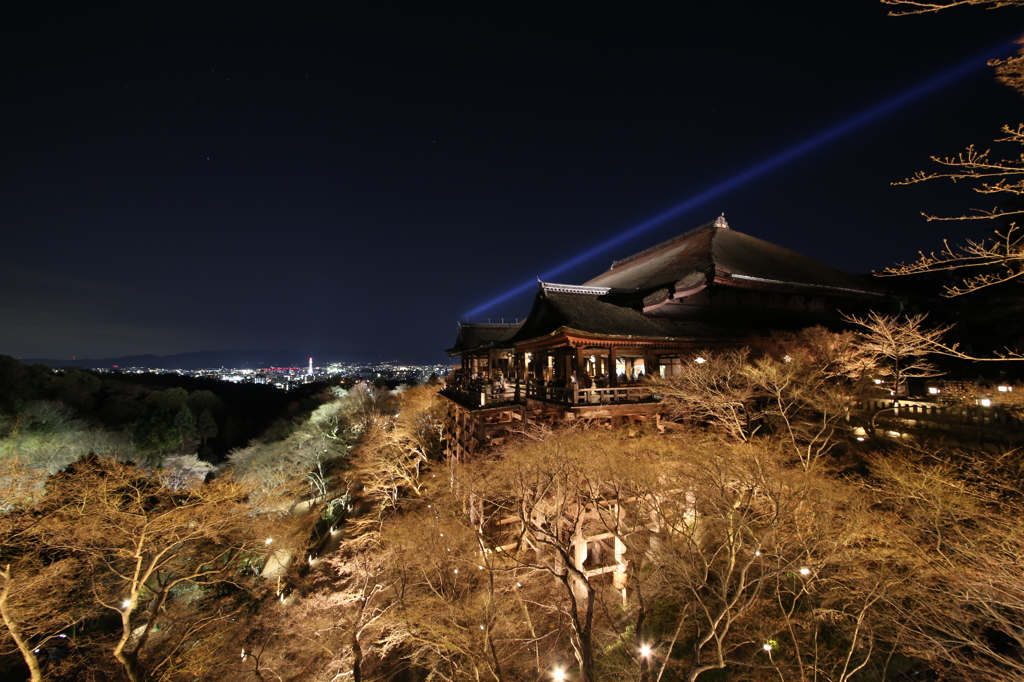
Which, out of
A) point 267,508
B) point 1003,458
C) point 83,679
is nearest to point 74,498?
point 83,679

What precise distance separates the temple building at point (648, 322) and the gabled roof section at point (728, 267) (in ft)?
0.30

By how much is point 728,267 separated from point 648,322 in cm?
791

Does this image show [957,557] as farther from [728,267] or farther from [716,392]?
[728,267]

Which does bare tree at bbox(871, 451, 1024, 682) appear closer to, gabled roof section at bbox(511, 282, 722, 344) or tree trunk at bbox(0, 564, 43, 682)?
gabled roof section at bbox(511, 282, 722, 344)

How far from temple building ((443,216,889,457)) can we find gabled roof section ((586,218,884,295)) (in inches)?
3.6

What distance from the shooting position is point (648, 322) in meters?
17.4

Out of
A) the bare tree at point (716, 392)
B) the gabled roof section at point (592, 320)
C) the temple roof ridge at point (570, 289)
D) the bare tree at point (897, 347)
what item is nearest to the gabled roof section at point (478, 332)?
the temple roof ridge at point (570, 289)

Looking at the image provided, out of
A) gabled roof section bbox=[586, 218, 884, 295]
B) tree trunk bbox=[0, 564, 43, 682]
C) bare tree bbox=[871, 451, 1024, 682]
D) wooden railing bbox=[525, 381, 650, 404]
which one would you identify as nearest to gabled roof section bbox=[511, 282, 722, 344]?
wooden railing bbox=[525, 381, 650, 404]

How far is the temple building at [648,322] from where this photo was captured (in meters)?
15.8

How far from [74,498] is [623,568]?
1957cm

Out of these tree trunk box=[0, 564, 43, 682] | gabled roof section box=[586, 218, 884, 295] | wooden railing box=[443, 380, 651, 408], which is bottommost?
tree trunk box=[0, 564, 43, 682]

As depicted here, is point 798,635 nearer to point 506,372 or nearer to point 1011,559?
point 1011,559

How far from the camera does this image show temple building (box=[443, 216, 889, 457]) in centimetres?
1580

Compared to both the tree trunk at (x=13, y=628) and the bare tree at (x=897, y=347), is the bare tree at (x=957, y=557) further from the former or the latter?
the tree trunk at (x=13, y=628)
